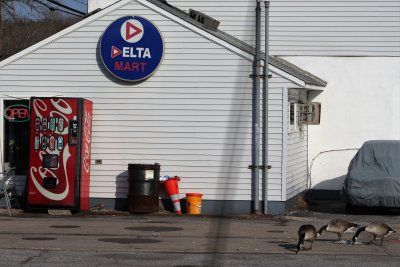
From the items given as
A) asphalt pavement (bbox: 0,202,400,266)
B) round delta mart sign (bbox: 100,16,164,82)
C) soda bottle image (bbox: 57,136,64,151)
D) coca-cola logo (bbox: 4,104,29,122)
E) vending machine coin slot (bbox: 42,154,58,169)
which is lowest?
asphalt pavement (bbox: 0,202,400,266)

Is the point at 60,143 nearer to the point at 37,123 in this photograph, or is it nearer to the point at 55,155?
the point at 55,155

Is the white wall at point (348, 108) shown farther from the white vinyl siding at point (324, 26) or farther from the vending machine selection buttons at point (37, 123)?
the vending machine selection buttons at point (37, 123)

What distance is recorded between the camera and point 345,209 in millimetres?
19016

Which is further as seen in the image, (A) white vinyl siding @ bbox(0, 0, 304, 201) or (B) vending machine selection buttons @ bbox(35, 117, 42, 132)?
(A) white vinyl siding @ bbox(0, 0, 304, 201)

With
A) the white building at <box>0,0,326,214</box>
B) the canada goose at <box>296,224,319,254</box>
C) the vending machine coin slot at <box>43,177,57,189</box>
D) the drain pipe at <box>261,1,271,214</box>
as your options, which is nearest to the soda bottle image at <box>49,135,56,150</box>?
the vending machine coin slot at <box>43,177,57,189</box>

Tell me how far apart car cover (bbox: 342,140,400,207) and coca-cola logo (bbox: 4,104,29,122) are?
7.35 m

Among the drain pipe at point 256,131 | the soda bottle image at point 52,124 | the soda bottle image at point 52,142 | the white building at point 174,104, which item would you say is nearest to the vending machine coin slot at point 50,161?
the soda bottle image at point 52,142

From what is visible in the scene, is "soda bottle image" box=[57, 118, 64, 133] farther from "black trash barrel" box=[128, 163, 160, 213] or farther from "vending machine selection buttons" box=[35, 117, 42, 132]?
"black trash barrel" box=[128, 163, 160, 213]

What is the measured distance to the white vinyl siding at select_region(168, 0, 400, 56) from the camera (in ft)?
68.9

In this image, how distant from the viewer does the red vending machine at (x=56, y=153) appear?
17.0m

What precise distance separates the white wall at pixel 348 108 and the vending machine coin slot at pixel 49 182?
737 cm

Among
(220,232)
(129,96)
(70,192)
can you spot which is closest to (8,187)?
(70,192)

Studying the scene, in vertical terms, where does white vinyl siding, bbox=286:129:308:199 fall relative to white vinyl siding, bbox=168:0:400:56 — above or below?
below

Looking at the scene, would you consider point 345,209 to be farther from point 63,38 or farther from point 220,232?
point 63,38
